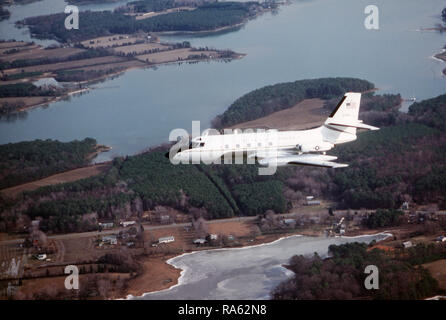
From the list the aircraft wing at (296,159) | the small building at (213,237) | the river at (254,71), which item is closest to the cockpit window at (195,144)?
the aircraft wing at (296,159)

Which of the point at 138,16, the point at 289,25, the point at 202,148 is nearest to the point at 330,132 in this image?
the point at 202,148

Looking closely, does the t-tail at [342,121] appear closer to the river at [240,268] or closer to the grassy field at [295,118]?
the river at [240,268]

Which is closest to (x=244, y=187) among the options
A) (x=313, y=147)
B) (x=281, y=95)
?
(x=313, y=147)

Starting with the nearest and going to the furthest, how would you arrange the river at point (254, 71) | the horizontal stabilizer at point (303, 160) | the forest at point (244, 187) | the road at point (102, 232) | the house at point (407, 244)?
the horizontal stabilizer at point (303, 160)
the house at point (407, 244)
the road at point (102, 232)
the forest at point (244, 187)
the river at point (254, 71)

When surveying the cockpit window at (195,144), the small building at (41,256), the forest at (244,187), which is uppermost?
the cockpit window at (195,144)

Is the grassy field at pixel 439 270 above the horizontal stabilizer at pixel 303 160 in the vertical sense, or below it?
below

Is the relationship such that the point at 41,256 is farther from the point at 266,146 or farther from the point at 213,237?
the point at 266,146

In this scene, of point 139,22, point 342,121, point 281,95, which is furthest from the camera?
point 139,22
